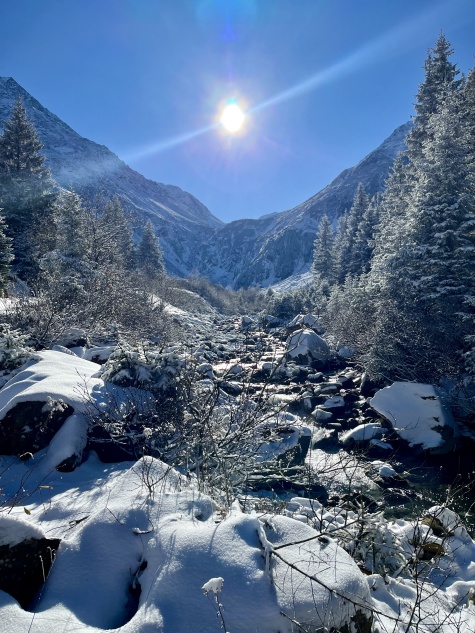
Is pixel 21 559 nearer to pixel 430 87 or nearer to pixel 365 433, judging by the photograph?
pixel 365 433

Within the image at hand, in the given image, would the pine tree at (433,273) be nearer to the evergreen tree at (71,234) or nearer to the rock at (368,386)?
the rock at (368,386)

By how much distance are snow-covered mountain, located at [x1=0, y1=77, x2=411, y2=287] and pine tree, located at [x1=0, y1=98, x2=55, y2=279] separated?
Result: 104483 mm

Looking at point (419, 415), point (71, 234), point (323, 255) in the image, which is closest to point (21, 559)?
point (419, 415)

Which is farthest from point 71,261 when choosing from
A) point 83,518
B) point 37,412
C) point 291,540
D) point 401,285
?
point 291,540

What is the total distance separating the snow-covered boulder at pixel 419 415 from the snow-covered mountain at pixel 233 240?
11377 centimetres

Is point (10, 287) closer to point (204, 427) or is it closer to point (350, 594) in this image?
point (204, 427)

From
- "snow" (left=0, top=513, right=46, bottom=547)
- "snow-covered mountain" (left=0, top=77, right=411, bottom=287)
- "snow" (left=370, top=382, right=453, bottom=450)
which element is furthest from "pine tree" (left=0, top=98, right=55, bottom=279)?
"snow-covered mountain" (left=0, top=77, right=411, bottom=287)

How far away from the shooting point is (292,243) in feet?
453

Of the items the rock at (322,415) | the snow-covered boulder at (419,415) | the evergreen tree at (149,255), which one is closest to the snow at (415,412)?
the snow-covered boulder at (419,415)

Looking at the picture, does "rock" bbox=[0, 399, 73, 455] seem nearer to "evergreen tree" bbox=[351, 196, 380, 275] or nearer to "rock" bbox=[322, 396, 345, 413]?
"rock" bbox=[322, 396, 345, 413]

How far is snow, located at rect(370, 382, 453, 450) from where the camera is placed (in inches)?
417

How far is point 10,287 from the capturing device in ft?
55.6

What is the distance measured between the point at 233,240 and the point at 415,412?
7644 inches

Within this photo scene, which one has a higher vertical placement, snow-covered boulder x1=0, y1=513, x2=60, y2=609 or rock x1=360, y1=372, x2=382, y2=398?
snow-covered boulder x1=0, y1=513, x2=60, y2=609
